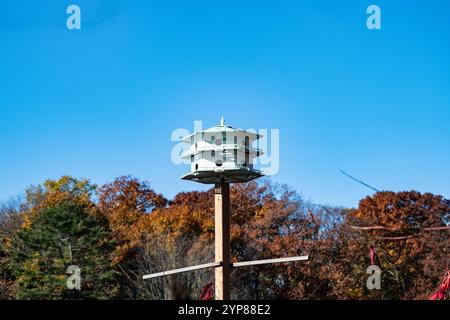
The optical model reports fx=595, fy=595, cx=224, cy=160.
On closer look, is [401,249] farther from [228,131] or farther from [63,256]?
[228,131]

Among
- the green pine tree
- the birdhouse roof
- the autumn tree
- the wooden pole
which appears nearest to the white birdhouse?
the birdhouse roof

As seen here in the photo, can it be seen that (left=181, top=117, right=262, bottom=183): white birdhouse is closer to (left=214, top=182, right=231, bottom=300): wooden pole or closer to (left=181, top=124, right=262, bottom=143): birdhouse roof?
(left=181, top=124, right=262, bottom=143): birdhouse roof

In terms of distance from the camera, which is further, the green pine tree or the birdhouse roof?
the green pine tree

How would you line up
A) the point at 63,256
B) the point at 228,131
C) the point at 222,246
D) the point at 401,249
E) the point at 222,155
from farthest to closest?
the point at 401,249 < the point at 63,256 < the point at 228,131 < the point at 222,155 < the point at 222,246

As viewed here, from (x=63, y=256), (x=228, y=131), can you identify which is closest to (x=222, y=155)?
(x=228, y=131)

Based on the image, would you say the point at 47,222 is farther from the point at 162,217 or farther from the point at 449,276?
the point at 449,276

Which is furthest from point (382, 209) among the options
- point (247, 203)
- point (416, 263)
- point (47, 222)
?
point (47, 222)

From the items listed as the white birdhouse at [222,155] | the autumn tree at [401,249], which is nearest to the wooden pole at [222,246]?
the white birdhouse at [222,155]

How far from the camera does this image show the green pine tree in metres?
18.8

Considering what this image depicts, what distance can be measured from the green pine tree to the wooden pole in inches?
407

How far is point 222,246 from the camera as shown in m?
9.41

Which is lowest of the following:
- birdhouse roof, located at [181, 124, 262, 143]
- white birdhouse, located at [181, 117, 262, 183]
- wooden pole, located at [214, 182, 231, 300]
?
wooden pole, located at [214, 182, 231, 300]

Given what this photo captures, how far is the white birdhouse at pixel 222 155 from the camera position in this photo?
10.4 m

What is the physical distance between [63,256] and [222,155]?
35.4 feet
